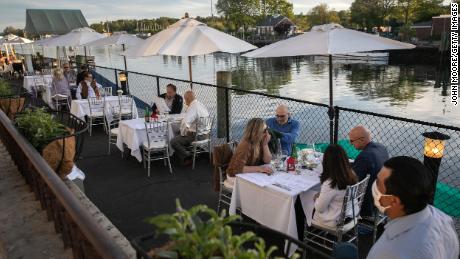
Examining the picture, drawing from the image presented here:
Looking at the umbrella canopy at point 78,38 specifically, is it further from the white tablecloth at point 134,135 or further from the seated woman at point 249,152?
the seated woman at point 249,152

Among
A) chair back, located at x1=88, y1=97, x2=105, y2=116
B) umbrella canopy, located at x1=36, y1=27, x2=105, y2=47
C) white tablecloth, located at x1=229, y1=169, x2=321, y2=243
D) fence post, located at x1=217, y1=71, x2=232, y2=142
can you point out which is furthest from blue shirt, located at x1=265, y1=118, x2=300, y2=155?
umbrella canopy, located at x1=36, y1=27, x2=105, y2=47

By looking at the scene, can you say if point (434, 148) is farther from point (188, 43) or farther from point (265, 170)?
point (188, 43)

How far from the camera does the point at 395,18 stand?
3228 inches

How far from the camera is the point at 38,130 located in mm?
3629

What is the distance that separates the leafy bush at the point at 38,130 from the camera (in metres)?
3.64

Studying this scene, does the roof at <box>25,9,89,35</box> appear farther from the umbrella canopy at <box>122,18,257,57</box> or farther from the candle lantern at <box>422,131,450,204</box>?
the candle lantern at <box>422,131,450,204</box>

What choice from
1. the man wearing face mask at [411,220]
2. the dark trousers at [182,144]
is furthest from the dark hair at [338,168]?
the dark trousers at [182,144]

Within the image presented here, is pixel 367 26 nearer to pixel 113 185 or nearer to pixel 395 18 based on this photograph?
pixel 395 18

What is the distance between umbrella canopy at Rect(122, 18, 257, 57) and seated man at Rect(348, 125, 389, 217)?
9.96ft

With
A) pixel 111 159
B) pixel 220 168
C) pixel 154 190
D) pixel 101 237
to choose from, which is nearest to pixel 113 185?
pixel 154 190

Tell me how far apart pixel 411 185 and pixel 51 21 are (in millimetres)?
24963

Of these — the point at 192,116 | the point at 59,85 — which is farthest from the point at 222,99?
the point at 59,85

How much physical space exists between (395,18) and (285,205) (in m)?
90.6

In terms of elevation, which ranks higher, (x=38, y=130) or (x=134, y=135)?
(x=38, y=130)
